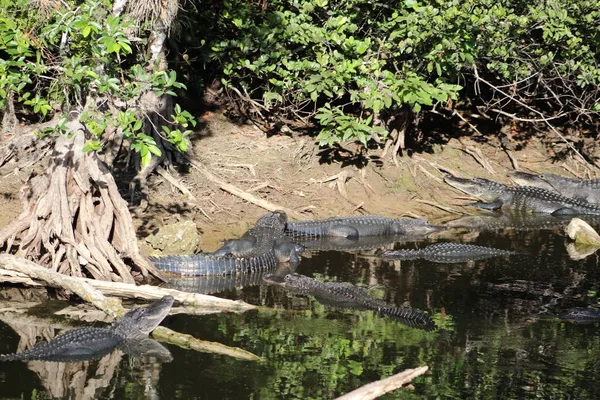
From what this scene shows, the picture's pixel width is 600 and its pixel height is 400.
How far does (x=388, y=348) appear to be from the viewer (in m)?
6.79

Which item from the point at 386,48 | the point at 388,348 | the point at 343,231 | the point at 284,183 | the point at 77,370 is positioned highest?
the point at 386,48

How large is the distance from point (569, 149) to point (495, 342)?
807 centimetres

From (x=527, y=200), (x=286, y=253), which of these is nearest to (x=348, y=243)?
(x=286, y=253)

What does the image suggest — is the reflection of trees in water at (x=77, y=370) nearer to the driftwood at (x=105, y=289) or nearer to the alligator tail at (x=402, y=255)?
the driftwood at (x=105, y=289)

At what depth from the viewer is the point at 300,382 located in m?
6.05

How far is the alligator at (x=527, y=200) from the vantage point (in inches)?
512

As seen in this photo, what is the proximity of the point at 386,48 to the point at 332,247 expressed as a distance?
10.3ft

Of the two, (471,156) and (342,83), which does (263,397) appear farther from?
(471,156)

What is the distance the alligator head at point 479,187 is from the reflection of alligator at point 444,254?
2600 mm

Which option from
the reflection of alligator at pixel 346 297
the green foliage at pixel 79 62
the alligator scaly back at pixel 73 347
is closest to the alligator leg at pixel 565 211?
the reflection of alligator at pixel 346 297

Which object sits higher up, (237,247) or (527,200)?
(527,200)

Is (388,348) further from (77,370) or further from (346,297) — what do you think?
(77,370)

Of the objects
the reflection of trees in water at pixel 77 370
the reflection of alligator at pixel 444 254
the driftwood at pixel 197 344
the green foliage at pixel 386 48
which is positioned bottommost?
the reflection of trees in water at pixel 77 370

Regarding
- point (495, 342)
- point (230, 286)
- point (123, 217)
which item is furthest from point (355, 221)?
point (495, 342)
